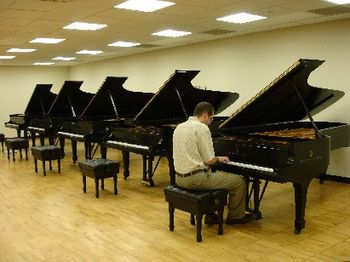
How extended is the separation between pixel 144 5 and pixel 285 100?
2.19 metres

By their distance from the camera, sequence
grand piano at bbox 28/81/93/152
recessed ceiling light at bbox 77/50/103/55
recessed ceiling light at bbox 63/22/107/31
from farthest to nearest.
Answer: recessed ceiling light at bbox 77/50/103/55, grand piano at bbox 28/81/93/152, recessed ceiling light at bbox 63/22/107/31

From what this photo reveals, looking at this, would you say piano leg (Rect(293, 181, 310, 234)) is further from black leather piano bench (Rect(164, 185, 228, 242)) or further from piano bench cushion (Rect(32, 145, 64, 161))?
piano bench cushion (Rect(32, 145, 64, 161))

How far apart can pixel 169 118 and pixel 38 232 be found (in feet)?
9.64

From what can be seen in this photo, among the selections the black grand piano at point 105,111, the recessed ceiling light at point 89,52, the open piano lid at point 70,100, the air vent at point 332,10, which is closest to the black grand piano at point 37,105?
the open piano lid at point 70,100

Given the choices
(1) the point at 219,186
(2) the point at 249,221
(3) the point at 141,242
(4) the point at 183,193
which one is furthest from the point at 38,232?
(2) the point at 249,221

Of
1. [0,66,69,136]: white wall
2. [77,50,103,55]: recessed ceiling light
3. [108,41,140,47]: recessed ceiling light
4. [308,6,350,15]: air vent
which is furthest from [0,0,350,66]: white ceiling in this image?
[0,66,69,136]: white wall

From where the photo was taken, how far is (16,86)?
14.4 meters

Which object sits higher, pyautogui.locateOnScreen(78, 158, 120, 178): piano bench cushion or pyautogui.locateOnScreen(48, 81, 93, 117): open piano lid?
pyautogui.locateOnScreen(48, 81, 93, 117): open piano lid

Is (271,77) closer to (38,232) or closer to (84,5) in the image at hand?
(84,5)

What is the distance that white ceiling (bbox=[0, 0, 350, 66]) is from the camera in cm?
513

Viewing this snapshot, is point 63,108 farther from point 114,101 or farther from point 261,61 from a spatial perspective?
point 261,61

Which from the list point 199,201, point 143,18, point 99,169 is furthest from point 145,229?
point 143,18

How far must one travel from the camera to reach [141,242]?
4.15m

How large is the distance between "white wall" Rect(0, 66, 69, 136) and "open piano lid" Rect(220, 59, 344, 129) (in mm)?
11242
